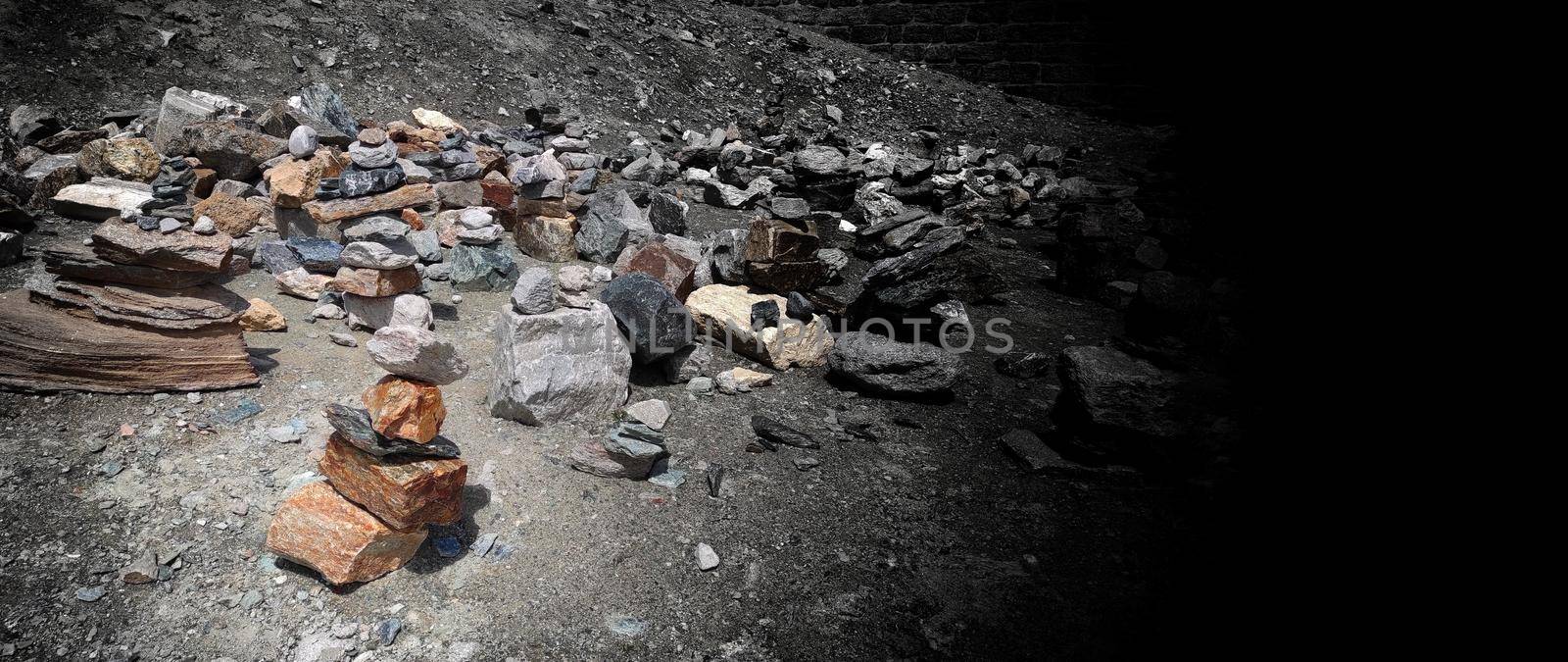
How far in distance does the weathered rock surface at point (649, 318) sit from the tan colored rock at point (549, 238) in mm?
1242

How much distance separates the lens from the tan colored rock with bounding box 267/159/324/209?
345 centimetres

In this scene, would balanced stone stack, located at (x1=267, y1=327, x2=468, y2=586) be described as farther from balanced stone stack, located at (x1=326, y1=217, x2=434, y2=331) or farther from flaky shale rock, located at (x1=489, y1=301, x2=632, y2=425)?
balanced stone stack, located at (x1=326, y1=217, x2=434, y2=331)

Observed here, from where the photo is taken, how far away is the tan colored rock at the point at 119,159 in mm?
3898

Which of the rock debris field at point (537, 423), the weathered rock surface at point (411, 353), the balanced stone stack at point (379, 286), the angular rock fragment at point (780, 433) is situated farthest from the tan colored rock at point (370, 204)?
the angular rock fragment at point (780, 433)

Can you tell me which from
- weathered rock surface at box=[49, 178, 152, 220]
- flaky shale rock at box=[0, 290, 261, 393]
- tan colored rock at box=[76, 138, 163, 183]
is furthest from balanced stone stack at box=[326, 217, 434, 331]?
tan colored rock at box=[76, 138, 163, 183]

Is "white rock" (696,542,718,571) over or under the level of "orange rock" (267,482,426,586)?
under

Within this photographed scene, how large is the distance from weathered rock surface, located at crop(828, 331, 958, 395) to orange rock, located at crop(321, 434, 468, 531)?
1540 millimetres

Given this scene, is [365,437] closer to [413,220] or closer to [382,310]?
[382,310]

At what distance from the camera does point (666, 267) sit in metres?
3.19

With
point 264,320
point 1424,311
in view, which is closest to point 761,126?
point 264,320

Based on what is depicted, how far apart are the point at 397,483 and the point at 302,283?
1.87m

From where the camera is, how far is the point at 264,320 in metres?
2.64

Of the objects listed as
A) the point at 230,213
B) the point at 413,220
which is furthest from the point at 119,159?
the point at 413,220

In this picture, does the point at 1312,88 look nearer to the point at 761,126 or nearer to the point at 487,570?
the point at 487,570
